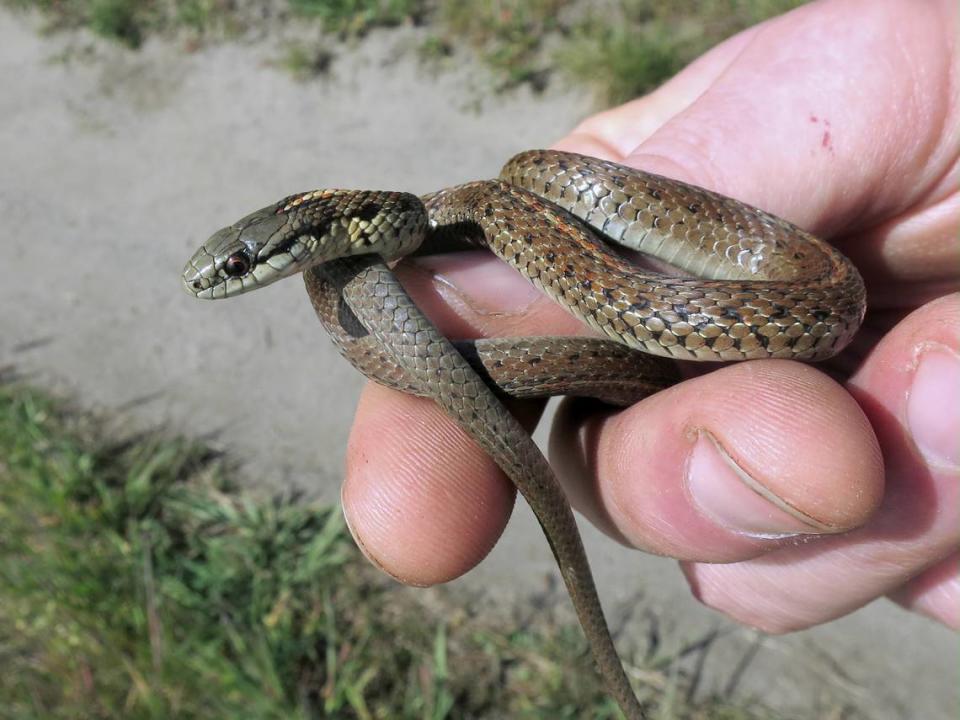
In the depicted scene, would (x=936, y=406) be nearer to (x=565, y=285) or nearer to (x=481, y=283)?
(x=565, y=285)

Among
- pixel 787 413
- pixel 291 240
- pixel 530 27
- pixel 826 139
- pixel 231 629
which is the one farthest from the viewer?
pixel 530 27

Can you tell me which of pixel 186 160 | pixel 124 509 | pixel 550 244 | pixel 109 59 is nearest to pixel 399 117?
pixel 186 160

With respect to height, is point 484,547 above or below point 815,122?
below

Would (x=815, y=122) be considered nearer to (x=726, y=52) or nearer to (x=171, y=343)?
(x=726, y=52)

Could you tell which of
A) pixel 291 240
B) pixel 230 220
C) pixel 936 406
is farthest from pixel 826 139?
pixel 230 220

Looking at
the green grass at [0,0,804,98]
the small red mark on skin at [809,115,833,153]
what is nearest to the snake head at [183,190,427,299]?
the small red mark on skin at [809,115,833,153]
